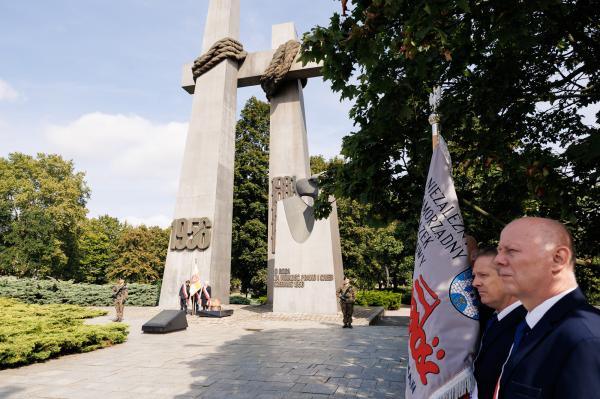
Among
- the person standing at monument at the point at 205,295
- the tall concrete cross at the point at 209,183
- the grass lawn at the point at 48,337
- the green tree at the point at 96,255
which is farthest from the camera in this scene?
the green tree at the point at 96,255

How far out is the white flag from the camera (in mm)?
2738

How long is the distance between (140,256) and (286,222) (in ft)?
125

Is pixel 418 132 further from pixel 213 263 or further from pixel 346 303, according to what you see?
pixel 213 263

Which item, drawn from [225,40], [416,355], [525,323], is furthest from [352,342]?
[225,40]

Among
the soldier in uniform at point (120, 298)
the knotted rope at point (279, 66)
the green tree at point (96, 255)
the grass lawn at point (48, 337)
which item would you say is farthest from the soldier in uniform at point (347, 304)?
the green tree at point (96, 255)

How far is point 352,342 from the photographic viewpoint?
10.2m

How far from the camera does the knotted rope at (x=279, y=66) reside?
22.6 meters

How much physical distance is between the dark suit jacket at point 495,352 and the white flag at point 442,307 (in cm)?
27

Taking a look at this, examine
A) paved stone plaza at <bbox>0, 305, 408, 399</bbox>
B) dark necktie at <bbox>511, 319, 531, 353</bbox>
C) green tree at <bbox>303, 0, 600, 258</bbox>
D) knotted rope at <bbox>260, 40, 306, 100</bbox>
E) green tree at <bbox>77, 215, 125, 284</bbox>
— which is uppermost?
knotted rope at <bbox>260, 40, 306, 100</bbox>

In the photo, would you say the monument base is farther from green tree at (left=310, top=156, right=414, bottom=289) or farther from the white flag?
green tree at (left=310, top=156, right=414, bottom=289)

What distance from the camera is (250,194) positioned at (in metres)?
33.2

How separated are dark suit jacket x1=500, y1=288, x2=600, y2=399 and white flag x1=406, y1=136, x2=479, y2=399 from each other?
3.40ft

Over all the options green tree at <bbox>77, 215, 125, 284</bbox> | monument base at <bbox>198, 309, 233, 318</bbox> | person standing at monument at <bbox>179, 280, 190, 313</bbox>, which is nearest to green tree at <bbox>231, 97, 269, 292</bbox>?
person standing at monument at <bbox>179, 280, 190, 313</bbox>

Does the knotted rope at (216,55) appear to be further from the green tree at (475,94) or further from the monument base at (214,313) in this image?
the green tree at (475,94)
